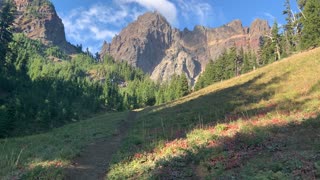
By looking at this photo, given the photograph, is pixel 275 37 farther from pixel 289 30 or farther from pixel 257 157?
pixel 257 157

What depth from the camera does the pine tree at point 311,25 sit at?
240 ft

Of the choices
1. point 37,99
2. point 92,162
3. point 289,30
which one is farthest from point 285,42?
point 92,162

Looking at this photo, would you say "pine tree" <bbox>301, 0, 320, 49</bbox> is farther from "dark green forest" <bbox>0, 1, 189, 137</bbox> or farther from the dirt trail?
the dirt trail

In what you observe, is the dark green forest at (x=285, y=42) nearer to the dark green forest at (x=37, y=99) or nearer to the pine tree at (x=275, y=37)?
the pine tree at (x=275, y=37)

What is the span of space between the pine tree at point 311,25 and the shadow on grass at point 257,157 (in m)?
62.6

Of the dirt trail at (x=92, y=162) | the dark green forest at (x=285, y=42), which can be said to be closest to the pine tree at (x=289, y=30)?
the dark green forest at (x=285, y=42)

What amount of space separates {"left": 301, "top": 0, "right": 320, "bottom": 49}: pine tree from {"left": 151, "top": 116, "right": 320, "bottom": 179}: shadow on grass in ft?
205

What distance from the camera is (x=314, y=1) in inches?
2972

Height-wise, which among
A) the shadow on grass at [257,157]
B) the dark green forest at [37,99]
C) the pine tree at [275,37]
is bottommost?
the shadow on grass at [257,157]

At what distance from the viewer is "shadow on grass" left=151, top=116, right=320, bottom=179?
1154 cm

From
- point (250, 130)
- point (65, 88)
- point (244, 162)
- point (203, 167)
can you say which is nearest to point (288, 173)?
point (244, 162)

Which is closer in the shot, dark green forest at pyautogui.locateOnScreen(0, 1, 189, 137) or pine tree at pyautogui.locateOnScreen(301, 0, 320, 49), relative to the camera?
dark green forest at pyautogui.locateOnScreen(0, 1, 189, 137)

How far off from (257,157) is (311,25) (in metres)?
69.5

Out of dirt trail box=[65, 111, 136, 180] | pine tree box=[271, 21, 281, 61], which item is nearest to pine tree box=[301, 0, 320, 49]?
pine tree box=[271, 21, 281, 61]
